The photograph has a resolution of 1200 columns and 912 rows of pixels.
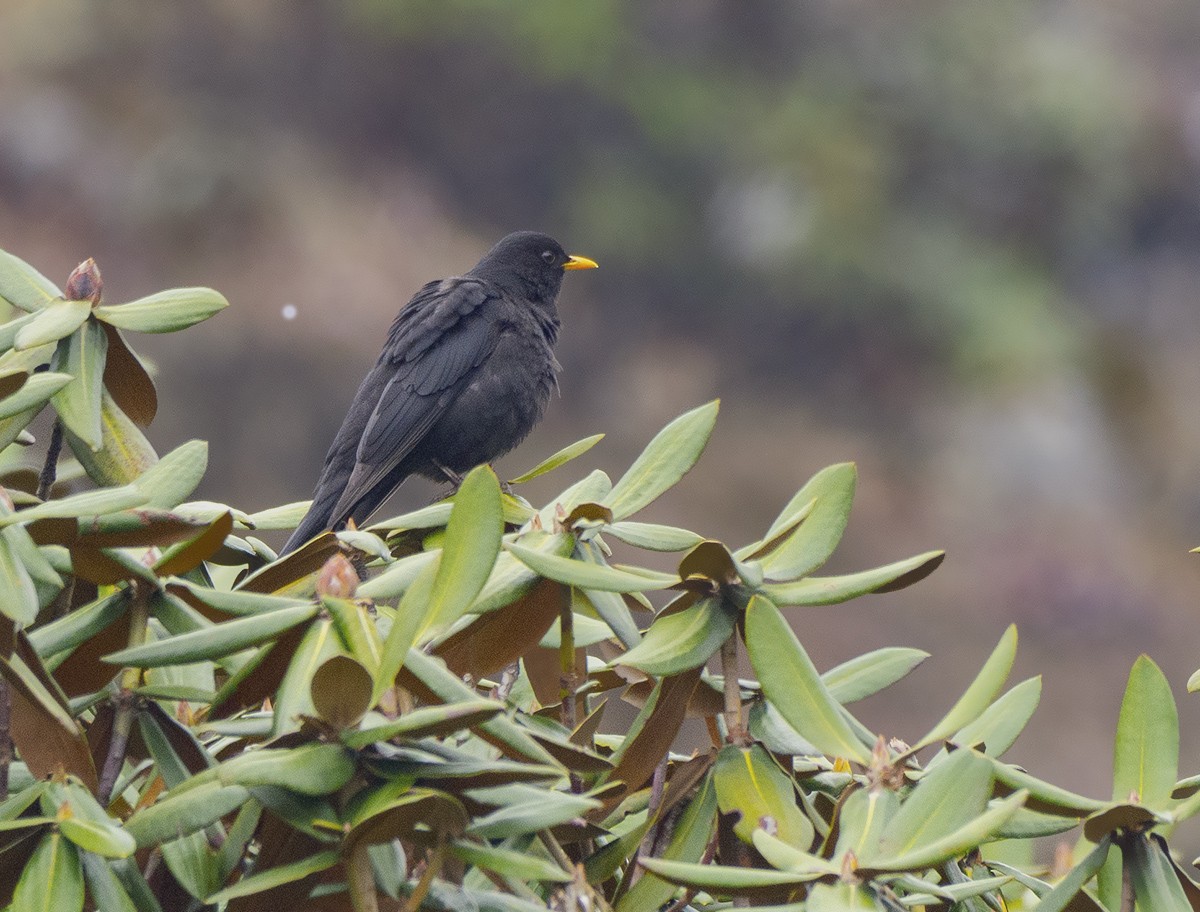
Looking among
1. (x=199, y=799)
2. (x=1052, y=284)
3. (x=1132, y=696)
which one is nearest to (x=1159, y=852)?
(x=1132, y=696)

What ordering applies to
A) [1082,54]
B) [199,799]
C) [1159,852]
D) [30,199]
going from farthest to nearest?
[1082,54]
[30,199]
[1159,852]
[199,799]

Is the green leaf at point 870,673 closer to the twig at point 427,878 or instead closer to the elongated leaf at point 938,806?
the elongated leaf at point 938,806

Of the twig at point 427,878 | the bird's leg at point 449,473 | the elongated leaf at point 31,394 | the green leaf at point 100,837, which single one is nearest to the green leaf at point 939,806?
the twig at point 427,878

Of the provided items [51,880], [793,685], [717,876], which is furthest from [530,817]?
[51,880]

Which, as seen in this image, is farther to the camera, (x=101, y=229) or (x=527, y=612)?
(x=101, y=229)

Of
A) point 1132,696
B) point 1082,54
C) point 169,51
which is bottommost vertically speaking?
point 1132,696

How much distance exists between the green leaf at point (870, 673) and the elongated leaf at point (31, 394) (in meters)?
0.80

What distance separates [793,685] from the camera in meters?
1.18

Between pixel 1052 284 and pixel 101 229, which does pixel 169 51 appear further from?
pixel 1052 284

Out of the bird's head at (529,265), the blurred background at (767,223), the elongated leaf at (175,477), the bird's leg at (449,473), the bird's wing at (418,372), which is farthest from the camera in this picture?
the blurred background at (767,223)

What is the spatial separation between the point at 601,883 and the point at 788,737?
0.24m

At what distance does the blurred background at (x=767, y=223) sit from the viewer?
14.7m

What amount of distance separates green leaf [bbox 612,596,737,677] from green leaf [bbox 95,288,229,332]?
66 cm

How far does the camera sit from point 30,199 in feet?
49.0
